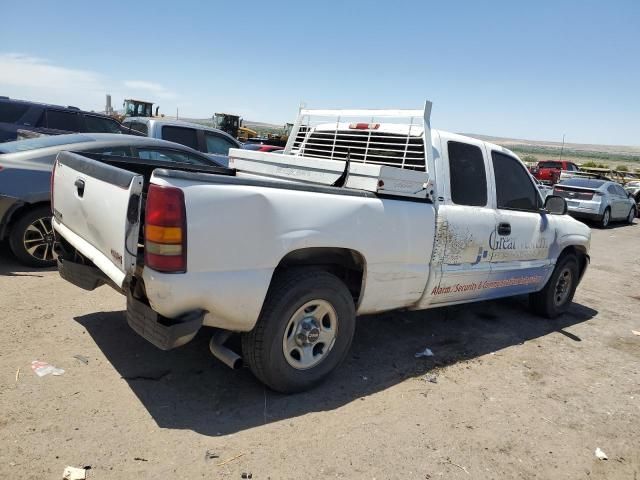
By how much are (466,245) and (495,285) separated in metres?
0.87

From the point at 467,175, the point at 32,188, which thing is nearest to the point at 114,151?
the point at 32,188

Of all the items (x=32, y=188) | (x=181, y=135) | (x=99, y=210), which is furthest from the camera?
(x=181, y=135)

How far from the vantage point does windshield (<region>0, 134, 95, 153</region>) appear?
5898mm

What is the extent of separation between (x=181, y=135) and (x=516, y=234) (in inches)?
275

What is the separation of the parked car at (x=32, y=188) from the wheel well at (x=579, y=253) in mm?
4803

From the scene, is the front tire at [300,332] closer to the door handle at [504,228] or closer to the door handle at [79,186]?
the door handle at [79,186]

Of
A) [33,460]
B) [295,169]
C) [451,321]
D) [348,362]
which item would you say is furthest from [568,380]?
[33,460]

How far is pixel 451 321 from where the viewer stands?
18.6ft

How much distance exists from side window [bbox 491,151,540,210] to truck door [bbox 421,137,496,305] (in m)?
0.23

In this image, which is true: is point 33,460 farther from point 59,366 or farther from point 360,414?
point 360,414

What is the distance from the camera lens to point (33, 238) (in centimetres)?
584

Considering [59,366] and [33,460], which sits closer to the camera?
[33,460]

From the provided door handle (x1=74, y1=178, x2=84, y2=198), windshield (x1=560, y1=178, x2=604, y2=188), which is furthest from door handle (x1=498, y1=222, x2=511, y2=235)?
windshield (x1=560, y1=178, x2=604, y2=188)

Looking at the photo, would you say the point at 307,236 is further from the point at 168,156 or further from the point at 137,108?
the point at 137,108
